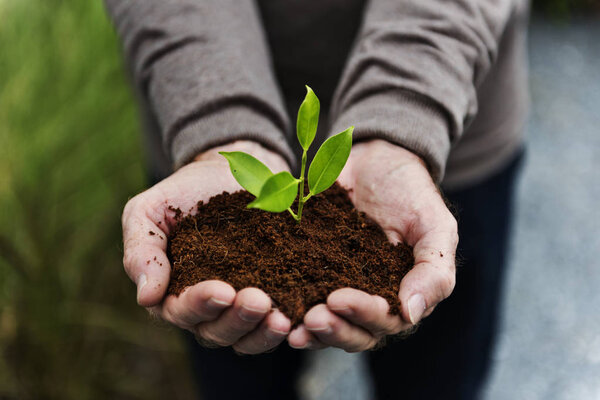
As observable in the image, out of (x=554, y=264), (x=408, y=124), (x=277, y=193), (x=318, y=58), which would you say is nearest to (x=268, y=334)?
(x=277, y=193)

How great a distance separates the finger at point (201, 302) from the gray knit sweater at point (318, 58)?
11.6 inches

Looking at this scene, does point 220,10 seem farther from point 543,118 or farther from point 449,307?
point 543,118

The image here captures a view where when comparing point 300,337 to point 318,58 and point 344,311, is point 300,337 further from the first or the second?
point 318,58

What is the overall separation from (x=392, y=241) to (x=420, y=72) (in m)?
0.29

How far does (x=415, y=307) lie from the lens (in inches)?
29.1

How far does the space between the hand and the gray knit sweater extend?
0.15 feet

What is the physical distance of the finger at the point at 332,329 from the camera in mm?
724

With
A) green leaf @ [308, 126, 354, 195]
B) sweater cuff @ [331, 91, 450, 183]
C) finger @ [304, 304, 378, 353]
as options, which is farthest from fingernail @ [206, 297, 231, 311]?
sweater cuff @ [331, 91, 450, 183]

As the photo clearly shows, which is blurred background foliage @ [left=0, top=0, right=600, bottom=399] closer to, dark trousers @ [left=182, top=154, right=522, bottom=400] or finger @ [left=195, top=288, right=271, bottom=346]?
dark trousers @ [left=182, top=154, right=522, bottom=400]

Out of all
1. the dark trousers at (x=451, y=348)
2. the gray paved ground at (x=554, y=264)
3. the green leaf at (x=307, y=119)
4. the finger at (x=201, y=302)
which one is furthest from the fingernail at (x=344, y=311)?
the gray paved ground at (x=554, y=264)

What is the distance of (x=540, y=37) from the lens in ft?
9.37

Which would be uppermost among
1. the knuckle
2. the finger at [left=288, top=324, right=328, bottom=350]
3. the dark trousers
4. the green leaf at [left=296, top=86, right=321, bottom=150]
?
the green leaf at [left=296, top=86, right=321, bottom=150]

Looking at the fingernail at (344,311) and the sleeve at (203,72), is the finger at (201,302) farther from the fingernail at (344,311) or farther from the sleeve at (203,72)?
the sleeve at (203,72)

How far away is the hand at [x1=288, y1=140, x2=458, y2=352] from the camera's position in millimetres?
731
